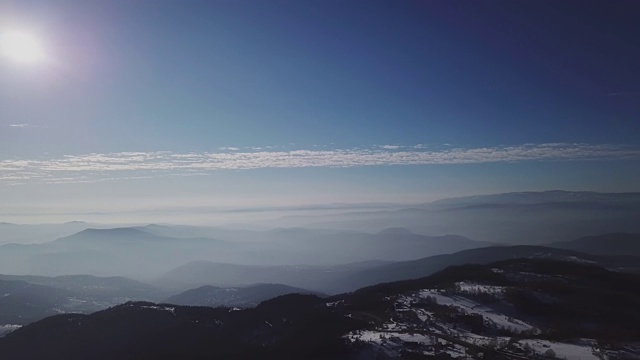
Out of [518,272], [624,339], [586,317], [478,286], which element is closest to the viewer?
[624,339]

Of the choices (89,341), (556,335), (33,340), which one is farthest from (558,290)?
(33,340)

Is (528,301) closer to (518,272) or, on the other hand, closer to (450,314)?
(450,314)

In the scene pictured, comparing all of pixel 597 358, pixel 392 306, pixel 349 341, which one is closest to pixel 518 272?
pixel 392 306

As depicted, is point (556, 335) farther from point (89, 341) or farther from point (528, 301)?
point (89, 341)

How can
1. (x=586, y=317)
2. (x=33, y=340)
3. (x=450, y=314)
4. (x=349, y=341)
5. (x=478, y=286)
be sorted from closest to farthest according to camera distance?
(x=349, y=341) → (x=450, y=314) → (x=586, y=317) → (x=33, y=340) → (x=478, y=286)

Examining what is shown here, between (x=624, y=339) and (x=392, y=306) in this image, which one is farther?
(x=392, y=306)

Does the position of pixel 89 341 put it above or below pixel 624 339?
below
